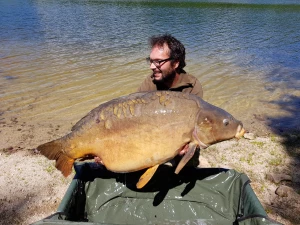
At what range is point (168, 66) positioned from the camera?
8.22 ft

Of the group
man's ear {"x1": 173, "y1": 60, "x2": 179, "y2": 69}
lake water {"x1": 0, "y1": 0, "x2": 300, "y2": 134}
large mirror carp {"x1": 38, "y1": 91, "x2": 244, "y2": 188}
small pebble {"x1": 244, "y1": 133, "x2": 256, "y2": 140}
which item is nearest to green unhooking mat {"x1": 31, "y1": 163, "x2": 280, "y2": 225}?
large mirror carp {"x1": 38, "y1": 91, "x2": 244, "y2": 188}

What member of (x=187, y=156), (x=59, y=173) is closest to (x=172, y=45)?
(x=187, y=156)

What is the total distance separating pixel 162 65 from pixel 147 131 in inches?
29.6

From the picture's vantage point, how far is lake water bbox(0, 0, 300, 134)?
17.6ft

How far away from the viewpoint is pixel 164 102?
202 cm

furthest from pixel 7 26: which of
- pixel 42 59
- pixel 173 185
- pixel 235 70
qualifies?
pixel 173 185

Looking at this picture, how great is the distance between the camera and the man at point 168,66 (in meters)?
2.47

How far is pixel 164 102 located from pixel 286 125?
3.40 metres

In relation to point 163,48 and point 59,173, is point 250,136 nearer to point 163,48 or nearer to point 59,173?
point 163,48

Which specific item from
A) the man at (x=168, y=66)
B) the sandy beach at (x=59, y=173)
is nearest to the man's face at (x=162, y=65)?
the man at (x=168, y=66)

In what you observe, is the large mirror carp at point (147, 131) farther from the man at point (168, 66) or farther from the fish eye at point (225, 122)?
the man at point (168, 66)

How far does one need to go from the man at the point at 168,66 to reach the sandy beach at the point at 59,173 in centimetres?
108

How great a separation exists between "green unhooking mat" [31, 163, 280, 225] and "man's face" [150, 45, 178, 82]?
0.86 m

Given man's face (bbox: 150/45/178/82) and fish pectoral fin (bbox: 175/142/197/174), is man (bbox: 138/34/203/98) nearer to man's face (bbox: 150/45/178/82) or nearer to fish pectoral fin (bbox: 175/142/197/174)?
man's face (bbox: 150/45/178/82)
